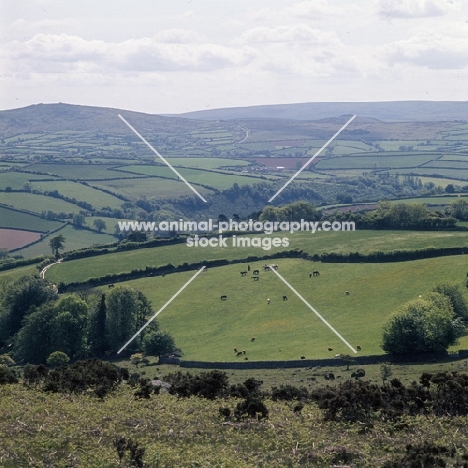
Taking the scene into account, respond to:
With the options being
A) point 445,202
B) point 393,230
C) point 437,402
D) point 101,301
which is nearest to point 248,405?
point 437,402

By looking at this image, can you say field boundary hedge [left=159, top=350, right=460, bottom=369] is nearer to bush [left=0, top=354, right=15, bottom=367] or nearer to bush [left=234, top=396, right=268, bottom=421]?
bush [left=0, top=354, right=15, bottom=367]

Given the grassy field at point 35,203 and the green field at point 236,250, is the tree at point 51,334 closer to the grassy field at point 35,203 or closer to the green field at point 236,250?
the green field at point 236,250

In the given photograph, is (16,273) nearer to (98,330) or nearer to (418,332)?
(98,330)

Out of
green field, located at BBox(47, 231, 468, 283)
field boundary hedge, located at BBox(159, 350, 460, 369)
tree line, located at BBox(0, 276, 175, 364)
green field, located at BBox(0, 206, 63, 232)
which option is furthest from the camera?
green field, located at BBox(0, 206, 63, 232)

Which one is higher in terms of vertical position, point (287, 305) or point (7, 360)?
point (287, 305)

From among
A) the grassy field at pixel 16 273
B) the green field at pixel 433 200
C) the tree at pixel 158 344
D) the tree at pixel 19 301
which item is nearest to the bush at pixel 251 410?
the tree at pixel 158 344

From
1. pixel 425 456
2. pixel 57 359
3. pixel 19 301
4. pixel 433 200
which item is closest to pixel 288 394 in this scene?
pixel 425 456

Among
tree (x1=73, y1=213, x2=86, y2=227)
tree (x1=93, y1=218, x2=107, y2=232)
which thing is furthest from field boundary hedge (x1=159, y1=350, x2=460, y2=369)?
tree (x1=73, y1=213, x2=86, y2=227)
